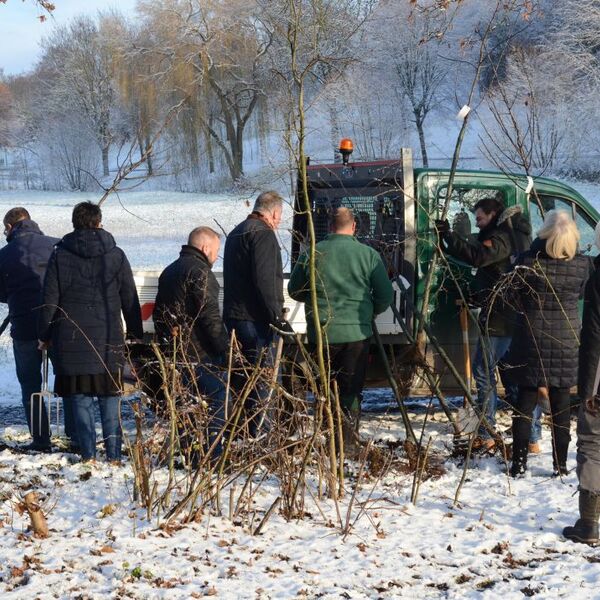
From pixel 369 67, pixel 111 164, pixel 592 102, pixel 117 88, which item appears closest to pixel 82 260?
pixel 369 67

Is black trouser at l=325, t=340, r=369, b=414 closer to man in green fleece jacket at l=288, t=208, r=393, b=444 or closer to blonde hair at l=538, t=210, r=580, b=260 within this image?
man in green fleece jacket at l=288, t=208, r=393, b=444

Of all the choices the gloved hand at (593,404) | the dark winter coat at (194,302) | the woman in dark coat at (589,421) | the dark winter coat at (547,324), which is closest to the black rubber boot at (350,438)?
the dark winter coat at (194,302)

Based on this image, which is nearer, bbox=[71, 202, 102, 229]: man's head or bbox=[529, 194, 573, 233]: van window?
bbox=[71, 202, 102, 229]: man's head

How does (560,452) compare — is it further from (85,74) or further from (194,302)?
(85,74)

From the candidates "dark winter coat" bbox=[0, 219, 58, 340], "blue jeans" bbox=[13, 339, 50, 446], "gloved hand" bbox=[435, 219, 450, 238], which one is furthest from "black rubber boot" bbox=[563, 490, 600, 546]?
"dark winter coat" bbox=[0, 219, 58, 340]

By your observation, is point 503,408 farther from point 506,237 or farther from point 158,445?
point 158,445

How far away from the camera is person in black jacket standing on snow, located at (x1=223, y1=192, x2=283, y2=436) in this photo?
598 centimetres

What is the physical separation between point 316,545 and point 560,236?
2346 millimetres

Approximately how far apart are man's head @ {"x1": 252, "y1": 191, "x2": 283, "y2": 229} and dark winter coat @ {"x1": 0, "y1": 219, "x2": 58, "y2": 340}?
5.20 feet

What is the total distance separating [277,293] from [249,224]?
47 cm

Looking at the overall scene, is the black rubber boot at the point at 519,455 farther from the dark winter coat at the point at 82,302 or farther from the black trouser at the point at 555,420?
the dark winter coat at the point at 82,302

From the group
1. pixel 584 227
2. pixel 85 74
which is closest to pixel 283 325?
pixel 584 227

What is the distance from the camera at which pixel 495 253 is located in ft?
20.6

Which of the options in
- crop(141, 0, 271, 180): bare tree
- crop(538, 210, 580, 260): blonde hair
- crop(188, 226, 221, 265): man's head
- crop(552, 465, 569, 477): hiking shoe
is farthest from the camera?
crop(141, 0, 271, 180): bare tree
